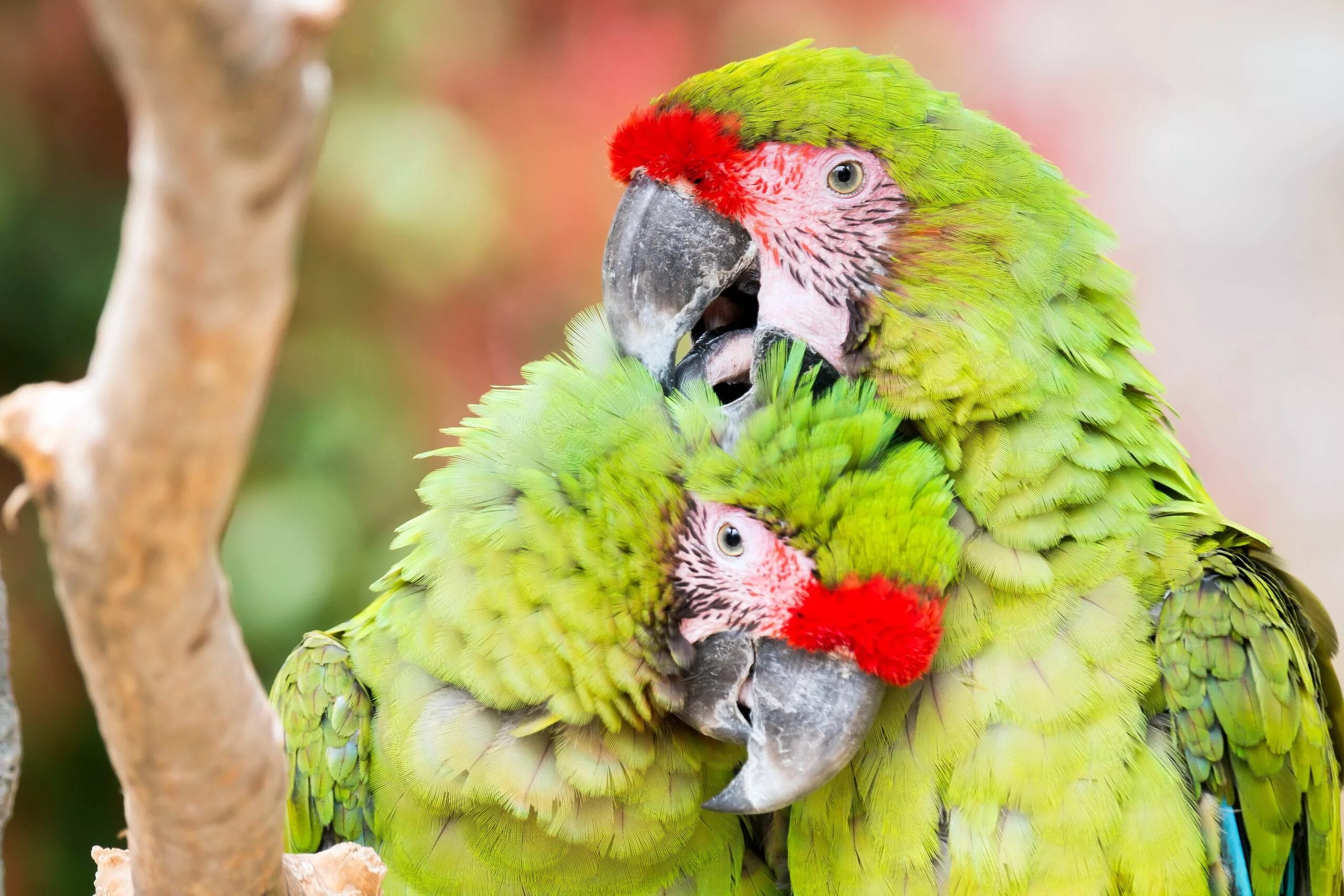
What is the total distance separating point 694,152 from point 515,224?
1.67m

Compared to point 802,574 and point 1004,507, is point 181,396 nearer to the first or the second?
point 802,574

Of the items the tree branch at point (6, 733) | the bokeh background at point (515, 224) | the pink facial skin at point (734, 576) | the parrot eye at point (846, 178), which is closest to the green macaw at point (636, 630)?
the pink facial skin at point (734, 576)

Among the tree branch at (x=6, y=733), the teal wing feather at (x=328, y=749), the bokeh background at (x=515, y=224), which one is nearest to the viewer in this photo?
the tree branch at (x=6, y=733)

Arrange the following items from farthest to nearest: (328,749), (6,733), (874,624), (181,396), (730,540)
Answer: (328,749) → (730,540) → (874,624) → (6,733) → (181,396)

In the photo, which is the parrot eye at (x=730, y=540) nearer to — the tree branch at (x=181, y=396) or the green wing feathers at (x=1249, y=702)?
the green wing feathers at (x=1249, y=702)

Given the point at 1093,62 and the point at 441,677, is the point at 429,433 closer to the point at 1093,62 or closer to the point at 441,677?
the point at 441,677

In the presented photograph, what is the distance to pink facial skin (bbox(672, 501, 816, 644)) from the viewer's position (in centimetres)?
145

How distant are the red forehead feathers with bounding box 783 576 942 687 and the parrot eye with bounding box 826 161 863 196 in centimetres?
57

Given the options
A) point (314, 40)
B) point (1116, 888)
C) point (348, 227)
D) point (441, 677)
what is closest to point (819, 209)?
point (441, 677)

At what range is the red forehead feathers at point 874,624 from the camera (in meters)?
1.39

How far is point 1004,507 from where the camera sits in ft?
5.08

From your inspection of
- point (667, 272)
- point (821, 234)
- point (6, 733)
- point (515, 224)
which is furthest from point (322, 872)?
point (515, 224)

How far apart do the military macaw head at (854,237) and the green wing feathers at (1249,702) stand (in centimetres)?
35

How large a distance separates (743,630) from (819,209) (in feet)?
1.95
